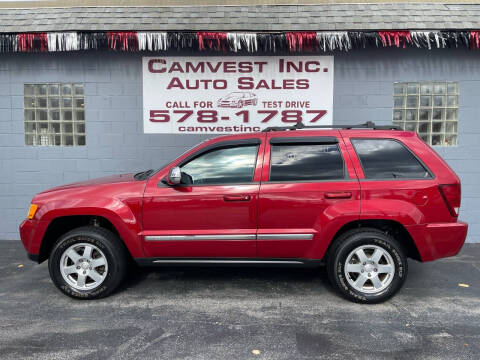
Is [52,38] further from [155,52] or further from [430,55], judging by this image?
[430,55]

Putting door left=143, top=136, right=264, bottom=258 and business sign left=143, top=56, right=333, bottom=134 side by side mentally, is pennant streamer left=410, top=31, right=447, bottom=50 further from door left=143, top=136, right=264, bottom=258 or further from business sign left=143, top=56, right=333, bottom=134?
door left=143, top=136, right=264, bottom=258

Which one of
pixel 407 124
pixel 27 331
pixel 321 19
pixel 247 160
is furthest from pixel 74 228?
pixel 407 124

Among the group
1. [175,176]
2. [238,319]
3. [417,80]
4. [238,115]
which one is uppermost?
[417,80]

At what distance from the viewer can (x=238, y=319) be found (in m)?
3.64

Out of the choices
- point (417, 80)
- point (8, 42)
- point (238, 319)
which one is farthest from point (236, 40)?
point (238, 319)

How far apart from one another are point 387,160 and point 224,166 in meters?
1.71

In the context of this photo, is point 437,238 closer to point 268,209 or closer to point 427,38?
point 268,209

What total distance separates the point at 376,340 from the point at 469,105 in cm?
490

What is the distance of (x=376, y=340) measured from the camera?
325cm

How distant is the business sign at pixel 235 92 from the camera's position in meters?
6.46

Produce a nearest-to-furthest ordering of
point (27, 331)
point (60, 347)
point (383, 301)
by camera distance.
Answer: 1. point (60, 347)
2. point (27, 331)
3. point (383, 301)

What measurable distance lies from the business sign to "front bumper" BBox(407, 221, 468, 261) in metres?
3.07

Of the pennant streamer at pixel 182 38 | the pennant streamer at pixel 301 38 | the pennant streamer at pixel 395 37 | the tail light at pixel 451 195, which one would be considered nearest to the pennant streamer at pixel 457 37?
the pennant streamer at pixel 395 37

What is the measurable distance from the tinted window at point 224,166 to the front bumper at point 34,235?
1.66m
